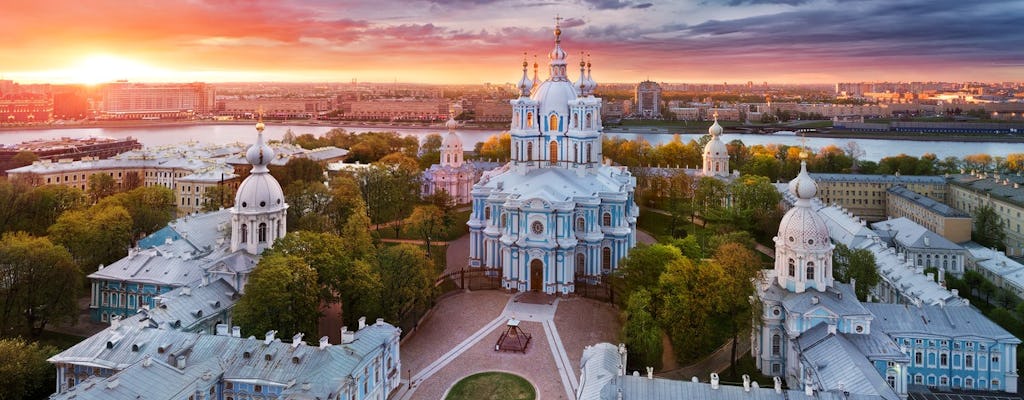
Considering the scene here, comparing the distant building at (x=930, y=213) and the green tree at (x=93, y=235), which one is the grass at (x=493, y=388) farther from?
the distant building at (x=930, y=213)

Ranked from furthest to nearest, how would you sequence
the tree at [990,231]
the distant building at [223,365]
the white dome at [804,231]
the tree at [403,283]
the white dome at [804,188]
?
the tree at [990,231] → the tree at [403,283] → the white dome at [804,188] → the white dome at [804,231] → the distant building at [223,365]

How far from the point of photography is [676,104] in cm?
17025

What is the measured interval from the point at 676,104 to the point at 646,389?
6318 inches

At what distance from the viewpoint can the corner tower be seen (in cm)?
2639

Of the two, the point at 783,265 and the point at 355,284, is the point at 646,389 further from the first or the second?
the point at 355,284

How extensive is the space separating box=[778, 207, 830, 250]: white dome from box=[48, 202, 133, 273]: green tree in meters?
27.6

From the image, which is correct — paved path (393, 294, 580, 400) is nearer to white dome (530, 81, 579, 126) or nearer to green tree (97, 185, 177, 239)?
white dome (530, 81, 579, 126)

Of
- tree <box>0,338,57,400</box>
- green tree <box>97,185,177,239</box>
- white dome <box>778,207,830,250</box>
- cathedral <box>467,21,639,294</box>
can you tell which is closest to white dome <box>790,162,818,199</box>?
white dome <box>778,207,830,250</box>

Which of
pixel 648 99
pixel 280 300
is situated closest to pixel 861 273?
pixel 280 300

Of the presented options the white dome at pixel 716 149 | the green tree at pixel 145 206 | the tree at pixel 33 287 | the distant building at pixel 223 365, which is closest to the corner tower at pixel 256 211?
the tree at pixel 33 287

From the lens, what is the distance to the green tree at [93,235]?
2931 centimetres

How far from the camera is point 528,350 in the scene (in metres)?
23.2

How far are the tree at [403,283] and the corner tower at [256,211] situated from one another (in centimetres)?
471

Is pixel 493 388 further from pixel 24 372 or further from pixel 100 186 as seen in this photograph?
pixel 100 186
